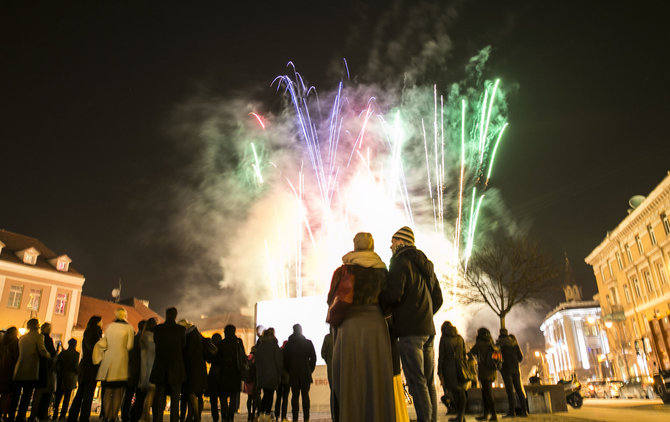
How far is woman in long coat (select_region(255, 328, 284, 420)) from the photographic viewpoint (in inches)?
325

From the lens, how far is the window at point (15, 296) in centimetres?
3261

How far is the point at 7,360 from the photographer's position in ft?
25.6

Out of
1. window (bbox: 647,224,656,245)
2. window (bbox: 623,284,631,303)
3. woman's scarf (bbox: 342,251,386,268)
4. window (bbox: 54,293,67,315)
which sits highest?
window (bbox: 647,224,656,245)

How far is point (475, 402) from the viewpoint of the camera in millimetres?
11180

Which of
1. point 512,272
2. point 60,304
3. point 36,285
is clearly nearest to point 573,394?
point 512,272

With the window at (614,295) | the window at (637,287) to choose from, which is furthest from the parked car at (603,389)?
the window at (614,295)

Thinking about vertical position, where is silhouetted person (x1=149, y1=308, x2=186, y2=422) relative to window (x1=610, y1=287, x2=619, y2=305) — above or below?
below

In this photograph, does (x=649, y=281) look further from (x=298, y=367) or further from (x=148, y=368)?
(x=148, y=368)

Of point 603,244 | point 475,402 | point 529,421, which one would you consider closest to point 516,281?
point 475,402

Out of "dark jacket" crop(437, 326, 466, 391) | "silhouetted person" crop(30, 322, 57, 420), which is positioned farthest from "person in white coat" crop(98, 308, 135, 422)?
"dark jacket" crop(437, 326, 466, 391)

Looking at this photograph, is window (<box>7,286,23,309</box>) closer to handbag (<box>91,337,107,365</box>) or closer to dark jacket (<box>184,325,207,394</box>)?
handbag (<box>91,337,107,365</box>)

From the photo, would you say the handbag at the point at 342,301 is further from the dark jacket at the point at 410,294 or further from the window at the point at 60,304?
the window at the point at 60,304

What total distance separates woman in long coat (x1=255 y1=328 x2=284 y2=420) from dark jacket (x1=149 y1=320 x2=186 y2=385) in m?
1.79

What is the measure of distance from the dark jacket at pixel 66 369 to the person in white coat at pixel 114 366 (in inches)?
113
